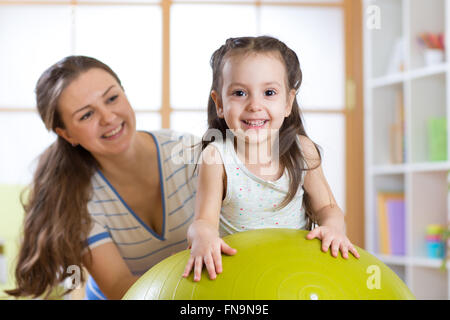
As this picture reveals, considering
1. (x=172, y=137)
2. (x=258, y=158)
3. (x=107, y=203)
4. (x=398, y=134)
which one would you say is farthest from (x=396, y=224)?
(x=258, y=158)

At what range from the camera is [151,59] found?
2363 millimetres

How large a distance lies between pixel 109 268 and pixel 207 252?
65cm

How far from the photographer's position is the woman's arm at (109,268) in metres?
1.34

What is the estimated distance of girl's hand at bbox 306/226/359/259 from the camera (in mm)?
807

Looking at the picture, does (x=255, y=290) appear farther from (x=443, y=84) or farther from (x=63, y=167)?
(x=443, y=84)

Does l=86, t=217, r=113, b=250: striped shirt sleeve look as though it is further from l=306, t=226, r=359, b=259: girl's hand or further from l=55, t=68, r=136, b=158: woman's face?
l=306, t=226, r=359, b=259: girl's hand

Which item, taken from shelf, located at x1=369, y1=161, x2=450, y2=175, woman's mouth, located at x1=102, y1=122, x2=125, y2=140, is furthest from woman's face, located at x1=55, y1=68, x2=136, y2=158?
shelf, located at x1=369, y1=161, x2=450, y2=175

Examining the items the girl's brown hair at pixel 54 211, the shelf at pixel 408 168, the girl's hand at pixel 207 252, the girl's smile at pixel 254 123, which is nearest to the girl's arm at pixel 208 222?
the girl's hand at pixel 207 252

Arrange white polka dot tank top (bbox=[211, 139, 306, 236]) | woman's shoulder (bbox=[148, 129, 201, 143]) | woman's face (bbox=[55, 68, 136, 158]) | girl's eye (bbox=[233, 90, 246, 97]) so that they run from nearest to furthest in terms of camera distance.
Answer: girl's eye (bbox=[233, 90, 246, 97])
white polka dot tank top (bbox=[211, 139, 306, 236])
woman's face (bbox=[55, 68, 136, 158])
woman's shoulder (bbox=[148, 129, 201, 143])

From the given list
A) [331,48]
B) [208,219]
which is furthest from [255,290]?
[331,48]

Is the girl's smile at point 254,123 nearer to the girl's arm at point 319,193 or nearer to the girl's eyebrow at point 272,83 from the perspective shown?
the girl's eyebrow at point 272,83

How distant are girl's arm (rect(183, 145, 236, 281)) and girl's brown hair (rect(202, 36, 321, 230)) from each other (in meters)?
0.08

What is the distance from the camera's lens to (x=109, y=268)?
4.47ft
